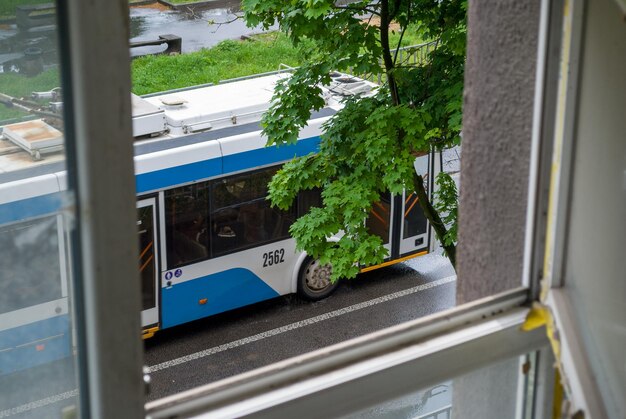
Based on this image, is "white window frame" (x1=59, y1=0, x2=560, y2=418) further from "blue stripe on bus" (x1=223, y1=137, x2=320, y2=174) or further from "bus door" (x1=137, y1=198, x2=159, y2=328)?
"blue stripe on bus" (x1=223, y1=137, x2=320, y2=174)

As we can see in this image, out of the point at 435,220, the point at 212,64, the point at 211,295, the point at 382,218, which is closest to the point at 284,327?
the point at 211,295

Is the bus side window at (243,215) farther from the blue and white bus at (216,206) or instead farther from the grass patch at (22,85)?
the grass patch at (22,85)

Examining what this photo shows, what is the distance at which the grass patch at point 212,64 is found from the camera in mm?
12789

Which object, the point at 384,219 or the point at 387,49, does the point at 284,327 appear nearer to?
the point at 384,219

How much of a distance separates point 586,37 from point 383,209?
887 cm

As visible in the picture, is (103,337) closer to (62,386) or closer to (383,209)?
(62,386)

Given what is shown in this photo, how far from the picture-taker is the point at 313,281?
1002 centimetres

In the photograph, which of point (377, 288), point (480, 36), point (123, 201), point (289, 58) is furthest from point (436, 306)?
point (123, 201)

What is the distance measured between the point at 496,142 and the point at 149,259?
24.4 ft

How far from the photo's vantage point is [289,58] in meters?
14.4

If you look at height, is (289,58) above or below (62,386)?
below

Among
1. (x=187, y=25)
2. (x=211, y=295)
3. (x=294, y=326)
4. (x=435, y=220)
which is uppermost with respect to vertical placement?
(x=187, y=25)

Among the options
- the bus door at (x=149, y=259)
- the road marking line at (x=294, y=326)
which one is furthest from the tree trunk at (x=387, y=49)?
the road marking line at (x=294, y=326)

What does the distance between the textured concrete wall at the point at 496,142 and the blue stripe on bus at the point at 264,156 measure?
7.21 meters
